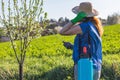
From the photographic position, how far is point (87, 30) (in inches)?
231

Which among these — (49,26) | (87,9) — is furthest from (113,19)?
(87,9)

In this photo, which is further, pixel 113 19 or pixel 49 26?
pixel 113 19

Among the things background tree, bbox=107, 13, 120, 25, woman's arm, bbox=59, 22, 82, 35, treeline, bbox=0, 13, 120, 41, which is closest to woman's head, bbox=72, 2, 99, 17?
woman's arm, bbox=59, 22, 82, 35

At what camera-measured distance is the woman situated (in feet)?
19.1

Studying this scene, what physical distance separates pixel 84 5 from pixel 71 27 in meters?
0.34

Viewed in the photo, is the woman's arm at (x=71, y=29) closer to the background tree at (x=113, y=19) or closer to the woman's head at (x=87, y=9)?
the woman's head at (x=87, y=9)

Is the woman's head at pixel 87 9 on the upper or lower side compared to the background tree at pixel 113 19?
upper

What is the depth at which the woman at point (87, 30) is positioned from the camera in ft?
19.1

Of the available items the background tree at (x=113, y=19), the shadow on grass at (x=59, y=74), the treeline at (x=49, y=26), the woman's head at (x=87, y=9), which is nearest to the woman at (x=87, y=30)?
the woman's head at (x=87, y=9)

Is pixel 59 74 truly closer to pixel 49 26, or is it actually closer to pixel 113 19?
pixel 49 26

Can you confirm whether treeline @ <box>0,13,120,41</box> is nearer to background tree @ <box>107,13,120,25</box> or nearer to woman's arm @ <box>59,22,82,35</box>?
background tree @ <box>107,13,120,25</box>

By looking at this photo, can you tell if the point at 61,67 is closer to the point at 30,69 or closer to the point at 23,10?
the point at 30,69

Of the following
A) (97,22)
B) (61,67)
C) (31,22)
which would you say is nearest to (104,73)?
(61,67)

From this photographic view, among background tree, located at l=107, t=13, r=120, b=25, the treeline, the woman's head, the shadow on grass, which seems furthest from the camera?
background tree, located at l=107, t=13, r=120, b=25
